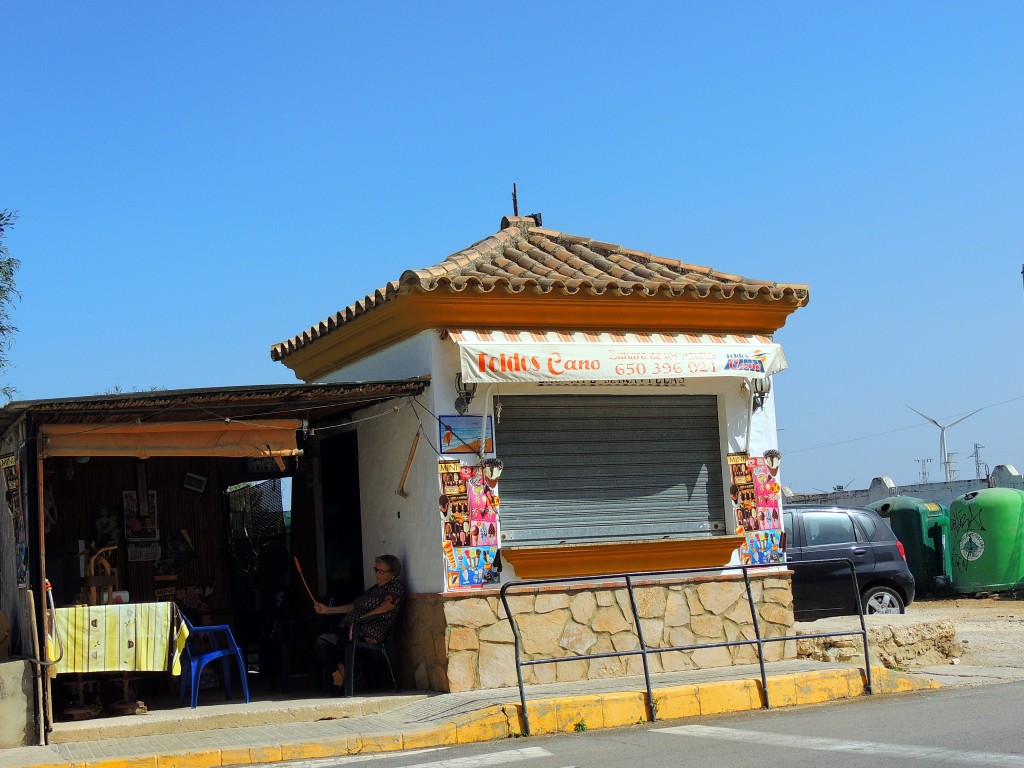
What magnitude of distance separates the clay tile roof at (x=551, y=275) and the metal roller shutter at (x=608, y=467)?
113cm

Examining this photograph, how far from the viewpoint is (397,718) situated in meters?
9.86

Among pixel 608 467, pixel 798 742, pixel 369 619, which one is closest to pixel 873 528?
pixel 608 467

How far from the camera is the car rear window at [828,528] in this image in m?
16.2

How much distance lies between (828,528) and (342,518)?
700 centimetres

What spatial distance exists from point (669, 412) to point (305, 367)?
427 cm

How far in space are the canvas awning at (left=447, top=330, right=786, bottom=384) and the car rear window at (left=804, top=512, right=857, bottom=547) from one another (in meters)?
4.78

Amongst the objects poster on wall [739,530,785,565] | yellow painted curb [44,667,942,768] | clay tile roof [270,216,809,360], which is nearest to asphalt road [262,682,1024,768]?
yellow painted curb [44,667,942,768]

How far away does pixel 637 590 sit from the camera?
11.5m

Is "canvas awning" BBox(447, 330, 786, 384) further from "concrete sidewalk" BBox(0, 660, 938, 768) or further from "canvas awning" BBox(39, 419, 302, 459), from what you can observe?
"concrete sidewalk" BBox(0, 660, 938, 768)

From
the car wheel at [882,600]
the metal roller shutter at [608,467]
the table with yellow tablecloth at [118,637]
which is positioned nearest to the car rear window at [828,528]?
the car wheel at [882,600]

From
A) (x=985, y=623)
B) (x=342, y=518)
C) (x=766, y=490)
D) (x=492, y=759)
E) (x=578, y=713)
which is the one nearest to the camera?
(x=492, y=759)

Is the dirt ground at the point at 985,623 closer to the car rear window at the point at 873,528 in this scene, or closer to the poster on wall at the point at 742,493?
the car rear window at the point at 873,528

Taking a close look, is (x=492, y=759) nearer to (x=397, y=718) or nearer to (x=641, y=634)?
(x=397, y=718)

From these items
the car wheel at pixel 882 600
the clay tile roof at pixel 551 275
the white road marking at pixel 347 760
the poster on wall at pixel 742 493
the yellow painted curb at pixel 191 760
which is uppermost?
the clay tile roof at pixel 551 275
